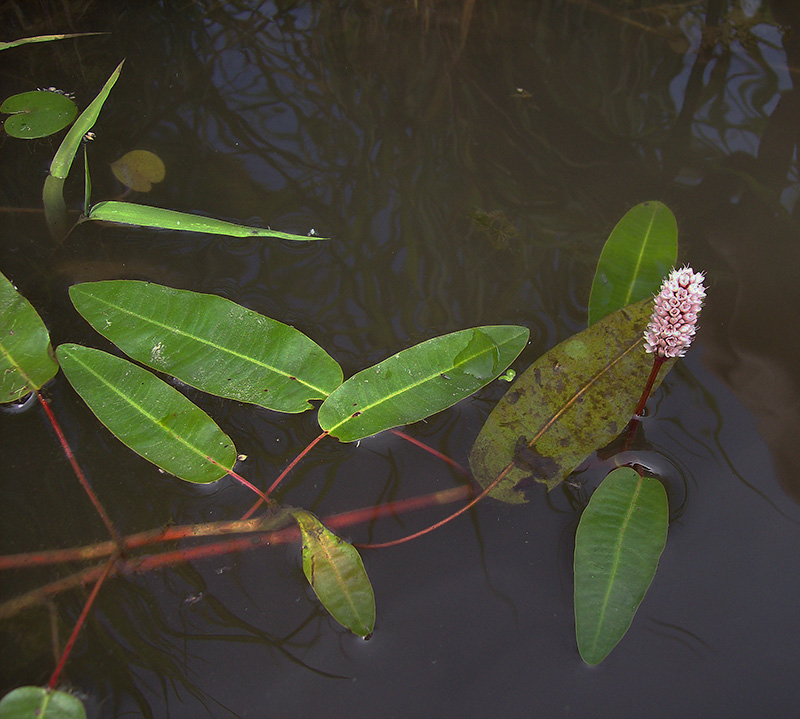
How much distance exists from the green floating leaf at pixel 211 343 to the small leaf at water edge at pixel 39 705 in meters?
0.58

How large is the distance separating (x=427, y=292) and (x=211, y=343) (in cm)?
53

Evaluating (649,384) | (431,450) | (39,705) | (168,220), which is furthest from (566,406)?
(39,705)

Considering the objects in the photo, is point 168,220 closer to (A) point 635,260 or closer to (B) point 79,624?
(B) point 79,624

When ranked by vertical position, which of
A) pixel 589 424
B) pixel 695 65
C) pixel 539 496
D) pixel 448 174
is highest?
pixel 695 65

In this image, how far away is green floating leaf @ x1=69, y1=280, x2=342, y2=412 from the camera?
123 cm

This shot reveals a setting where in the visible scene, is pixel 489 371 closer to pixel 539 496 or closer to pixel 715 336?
pixel 539 496

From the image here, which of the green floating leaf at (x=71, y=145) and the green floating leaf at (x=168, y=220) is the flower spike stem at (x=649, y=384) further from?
the green floating leaf at (x=71, y=145)

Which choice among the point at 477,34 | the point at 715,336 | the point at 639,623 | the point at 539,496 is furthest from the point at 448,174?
the point at 639,623

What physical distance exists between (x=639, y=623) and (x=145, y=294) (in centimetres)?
115

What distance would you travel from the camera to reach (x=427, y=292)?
1499 millimetres

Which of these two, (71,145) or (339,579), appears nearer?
(339,579)

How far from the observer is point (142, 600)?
116 centimetres

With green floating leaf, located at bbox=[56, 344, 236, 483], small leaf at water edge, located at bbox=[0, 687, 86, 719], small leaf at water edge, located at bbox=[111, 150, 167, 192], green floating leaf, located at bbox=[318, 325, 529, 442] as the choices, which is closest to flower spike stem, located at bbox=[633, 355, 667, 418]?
green floating leaf, located at bbox=[318, 325, 529, 442]

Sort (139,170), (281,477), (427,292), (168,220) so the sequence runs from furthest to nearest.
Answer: (139,170), (427,292), (168,220), (281,477)
